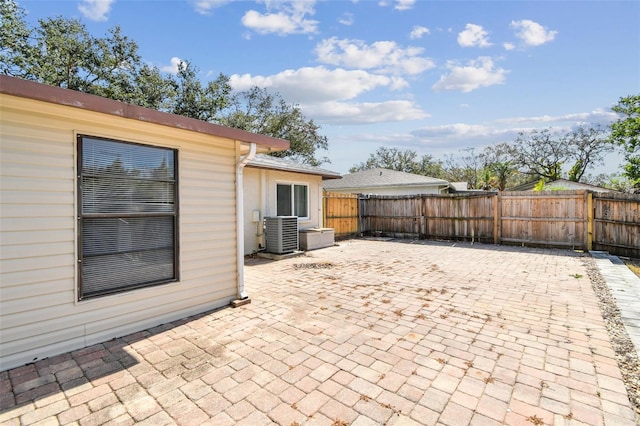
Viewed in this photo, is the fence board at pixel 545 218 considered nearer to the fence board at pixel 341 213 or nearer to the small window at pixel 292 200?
the fence board at pixel 341 213

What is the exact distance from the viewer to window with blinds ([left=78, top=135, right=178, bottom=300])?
116 inches

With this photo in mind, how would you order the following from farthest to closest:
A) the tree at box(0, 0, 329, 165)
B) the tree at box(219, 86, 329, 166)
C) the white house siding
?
1. the tree at box(219, 86, 329, 166)
2. the tree at box(0, 0, 329, 165)
3. the white house siding

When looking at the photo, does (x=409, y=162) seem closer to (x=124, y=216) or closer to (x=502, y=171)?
(x=502, y=171)

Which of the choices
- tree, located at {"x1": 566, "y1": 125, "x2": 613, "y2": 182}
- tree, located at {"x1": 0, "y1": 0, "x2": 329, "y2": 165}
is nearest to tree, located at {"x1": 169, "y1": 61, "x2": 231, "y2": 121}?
tree, located at {"x1": 0, "y1": 0, "x2": 329, "y2": 165}

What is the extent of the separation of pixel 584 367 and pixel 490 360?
0.72 m

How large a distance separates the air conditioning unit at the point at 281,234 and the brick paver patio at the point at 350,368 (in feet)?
10.9

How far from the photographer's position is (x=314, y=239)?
918cm

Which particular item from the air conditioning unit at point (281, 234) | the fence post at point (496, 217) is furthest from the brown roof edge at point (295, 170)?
the fence post at point (496, 217)

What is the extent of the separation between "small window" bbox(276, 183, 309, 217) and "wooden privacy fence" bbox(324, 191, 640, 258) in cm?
136

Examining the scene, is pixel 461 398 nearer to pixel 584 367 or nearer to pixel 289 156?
pixel 584 367

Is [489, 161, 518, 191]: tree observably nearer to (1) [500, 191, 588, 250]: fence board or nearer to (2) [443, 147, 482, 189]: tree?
(2) [443, 147, 482, 189]: tree

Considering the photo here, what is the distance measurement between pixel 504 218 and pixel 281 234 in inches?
290

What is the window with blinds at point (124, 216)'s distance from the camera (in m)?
2.96

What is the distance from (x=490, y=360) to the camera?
8.82ft
